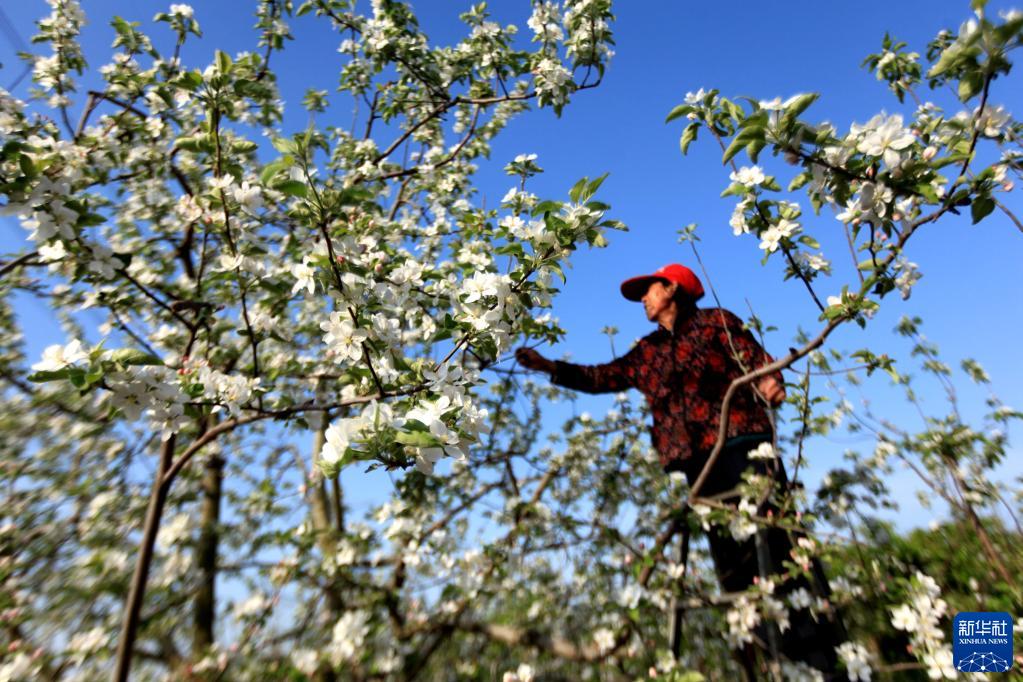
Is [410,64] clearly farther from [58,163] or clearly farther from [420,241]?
[58,163]

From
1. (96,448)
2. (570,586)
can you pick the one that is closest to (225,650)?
(96,448)

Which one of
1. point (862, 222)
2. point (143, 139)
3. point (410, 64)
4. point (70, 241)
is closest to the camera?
point (862, 222)

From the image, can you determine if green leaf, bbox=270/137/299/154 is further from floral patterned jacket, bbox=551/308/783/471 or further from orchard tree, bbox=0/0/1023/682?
floral patterned jacket, bbox=551/308/783/471

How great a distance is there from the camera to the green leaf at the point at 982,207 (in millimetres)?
1364

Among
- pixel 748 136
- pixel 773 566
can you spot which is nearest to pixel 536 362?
pixel 773 566

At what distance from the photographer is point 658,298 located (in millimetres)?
3654

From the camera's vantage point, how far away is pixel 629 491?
4.35 m

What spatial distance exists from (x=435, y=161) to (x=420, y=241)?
2.09ft

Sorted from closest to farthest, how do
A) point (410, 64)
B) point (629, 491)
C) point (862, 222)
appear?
point (862, 222)
point (410, 64)
point (629, 491)

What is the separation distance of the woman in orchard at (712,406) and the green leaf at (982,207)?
1427mm

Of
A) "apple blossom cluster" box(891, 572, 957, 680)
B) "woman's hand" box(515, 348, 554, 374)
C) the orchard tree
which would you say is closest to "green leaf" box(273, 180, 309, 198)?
the orchard tree

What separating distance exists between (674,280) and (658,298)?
0.55 ft

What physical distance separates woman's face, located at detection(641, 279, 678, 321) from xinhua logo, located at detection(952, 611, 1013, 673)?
220 centimetres

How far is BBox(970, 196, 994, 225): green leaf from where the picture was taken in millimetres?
1364
